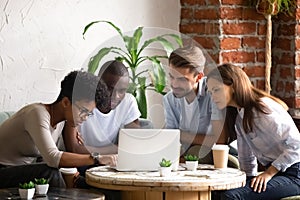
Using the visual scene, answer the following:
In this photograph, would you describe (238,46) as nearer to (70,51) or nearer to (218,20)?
(218,20)

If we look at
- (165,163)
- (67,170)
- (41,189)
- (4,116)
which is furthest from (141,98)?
(41,189)

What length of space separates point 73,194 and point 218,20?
5.77 feet

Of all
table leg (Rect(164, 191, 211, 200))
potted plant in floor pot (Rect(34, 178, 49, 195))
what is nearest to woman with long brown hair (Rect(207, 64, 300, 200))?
table leg (Rect(164, 191, 211, 200))

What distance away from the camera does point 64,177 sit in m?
3.25

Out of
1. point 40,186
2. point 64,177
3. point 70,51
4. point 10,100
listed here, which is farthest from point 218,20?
point 40,186

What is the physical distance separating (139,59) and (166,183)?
1273 millimetres

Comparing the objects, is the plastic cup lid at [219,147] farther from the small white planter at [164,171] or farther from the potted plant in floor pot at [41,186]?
the potted plant in floor pot at [41,186]

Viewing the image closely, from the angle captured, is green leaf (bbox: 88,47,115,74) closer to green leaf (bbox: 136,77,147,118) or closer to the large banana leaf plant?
the large banana leaf plant

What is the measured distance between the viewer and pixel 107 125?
364cm

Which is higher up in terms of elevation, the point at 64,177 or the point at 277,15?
the point at 277,15

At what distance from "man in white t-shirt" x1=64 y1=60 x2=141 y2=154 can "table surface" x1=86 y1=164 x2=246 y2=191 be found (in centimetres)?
39

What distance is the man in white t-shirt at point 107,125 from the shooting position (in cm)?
353

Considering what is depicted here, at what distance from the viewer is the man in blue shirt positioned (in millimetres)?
3455

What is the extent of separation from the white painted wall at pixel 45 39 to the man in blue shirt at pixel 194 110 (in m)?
0.75
